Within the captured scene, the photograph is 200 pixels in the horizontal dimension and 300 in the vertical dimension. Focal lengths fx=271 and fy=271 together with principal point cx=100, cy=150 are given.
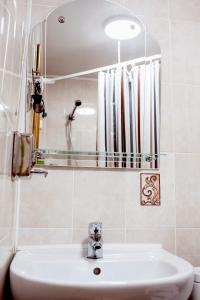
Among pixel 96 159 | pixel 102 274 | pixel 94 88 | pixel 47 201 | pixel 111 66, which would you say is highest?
pixel 111 66

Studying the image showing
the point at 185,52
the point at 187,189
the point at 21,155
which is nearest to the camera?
the point at 21,155

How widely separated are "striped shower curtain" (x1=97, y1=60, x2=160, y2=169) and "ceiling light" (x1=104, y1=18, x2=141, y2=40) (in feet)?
0.53

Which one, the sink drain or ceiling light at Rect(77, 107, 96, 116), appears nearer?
the sink drain

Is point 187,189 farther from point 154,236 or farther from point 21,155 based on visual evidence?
point 21,155

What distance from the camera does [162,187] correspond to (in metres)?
1.29

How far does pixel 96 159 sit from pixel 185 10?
95 centimetres

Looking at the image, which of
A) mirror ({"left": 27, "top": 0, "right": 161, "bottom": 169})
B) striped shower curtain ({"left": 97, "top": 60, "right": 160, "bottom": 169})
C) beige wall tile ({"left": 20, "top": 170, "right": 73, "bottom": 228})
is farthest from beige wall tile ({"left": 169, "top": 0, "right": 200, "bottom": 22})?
beige wall tile ({"left": 20, "top": 170, "right": 73, "bottom": 228})

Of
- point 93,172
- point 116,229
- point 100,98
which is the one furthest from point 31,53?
point 116,229

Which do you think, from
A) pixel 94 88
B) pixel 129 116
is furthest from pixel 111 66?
pixel 129 116

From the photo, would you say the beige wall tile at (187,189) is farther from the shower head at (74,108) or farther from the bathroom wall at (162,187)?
the shower head at (74,108)

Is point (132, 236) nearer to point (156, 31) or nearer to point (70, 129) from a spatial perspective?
point (70, 129)

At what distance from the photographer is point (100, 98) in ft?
4.25

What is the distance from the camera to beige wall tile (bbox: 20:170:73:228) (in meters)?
1.18

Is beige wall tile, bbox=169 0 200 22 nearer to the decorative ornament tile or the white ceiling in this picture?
the white ceiling
